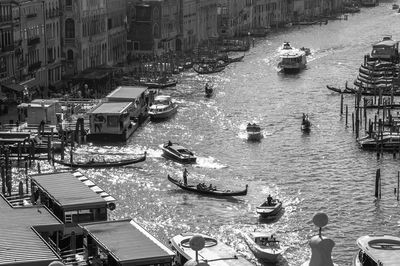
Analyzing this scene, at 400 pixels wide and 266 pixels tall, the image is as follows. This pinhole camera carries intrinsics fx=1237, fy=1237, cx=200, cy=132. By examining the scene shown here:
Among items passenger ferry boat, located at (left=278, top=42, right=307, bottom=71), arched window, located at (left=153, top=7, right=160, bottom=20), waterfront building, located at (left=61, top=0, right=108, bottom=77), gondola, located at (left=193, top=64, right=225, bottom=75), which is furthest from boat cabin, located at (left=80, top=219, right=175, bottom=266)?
arched window, located at (left=153, top=7, right=160, bottom=20)

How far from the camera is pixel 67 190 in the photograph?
39.7 metres

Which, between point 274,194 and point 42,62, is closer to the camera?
point 274,194

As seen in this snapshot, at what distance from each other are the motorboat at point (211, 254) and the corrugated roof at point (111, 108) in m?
25.7

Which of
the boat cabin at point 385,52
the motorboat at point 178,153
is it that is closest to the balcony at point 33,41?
the motorboat at point 178,153

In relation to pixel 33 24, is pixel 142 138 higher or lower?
lower

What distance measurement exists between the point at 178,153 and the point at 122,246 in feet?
82.5

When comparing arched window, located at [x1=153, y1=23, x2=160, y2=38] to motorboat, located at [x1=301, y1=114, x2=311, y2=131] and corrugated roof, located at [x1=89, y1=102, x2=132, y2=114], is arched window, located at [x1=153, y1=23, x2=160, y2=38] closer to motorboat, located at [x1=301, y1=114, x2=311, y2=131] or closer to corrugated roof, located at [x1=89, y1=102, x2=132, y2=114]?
corrugated roof, located at [x1=89, y1=102, x2=132, y2=114]

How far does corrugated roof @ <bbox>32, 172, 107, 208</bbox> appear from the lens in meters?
37.9

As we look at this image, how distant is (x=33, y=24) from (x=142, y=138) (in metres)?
16.3

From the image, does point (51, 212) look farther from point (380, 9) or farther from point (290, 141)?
point (380, 9)

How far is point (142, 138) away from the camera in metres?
64.1

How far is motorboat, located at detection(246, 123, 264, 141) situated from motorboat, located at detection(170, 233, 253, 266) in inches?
960

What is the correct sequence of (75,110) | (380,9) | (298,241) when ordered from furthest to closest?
(380,9)
(75,110)
(298,241)

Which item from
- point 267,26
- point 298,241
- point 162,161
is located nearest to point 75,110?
point 162,161
